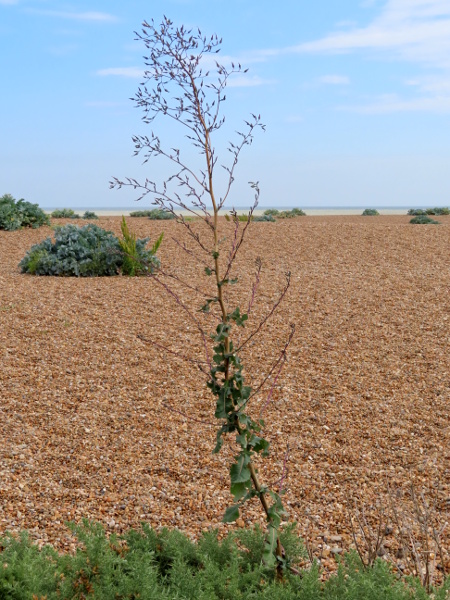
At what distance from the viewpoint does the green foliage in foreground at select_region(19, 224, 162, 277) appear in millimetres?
9883

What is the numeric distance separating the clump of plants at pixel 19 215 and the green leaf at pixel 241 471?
1166 cm

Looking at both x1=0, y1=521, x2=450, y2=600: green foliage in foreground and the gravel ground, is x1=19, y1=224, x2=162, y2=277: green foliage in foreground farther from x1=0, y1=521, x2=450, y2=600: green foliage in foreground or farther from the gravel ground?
x1=0, y1=521, x2=450, y2=600: green foliage in foreground

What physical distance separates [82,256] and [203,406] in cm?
495

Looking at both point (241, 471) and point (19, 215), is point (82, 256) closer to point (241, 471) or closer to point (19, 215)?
point (19, 215)

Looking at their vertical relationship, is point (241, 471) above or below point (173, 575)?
above

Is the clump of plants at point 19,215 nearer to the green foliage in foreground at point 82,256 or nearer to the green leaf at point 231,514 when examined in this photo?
the green foliage in foreground at point 82,256

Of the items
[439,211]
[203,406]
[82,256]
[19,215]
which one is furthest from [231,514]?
[439,211]

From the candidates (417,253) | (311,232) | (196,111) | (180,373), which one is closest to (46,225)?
(311,232)

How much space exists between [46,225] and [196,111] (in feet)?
38.8

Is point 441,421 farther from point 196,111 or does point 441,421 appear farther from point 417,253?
point 417,253

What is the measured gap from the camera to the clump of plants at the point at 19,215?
13.6 meters

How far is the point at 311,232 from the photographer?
43.2ft

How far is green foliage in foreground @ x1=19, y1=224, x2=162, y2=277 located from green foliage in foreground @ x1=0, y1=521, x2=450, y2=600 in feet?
21.3

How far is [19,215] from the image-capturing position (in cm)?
1385
